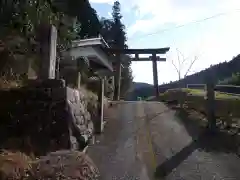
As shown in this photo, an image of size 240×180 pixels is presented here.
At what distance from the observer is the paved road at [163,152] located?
26.3ft

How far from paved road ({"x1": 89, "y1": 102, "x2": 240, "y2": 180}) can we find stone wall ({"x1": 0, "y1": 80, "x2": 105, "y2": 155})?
1.22 metres

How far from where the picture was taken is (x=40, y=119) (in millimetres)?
8875

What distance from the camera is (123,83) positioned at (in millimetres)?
43781

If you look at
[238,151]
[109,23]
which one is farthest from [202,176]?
[109,23]

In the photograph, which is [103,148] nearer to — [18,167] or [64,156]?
[64,156]

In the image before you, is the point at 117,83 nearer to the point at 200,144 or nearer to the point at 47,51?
the point at 200,144

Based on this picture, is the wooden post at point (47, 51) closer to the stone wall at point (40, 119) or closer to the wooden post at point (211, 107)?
the stone wall at point (40, 119)

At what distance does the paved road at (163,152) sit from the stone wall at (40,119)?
4.01 feet

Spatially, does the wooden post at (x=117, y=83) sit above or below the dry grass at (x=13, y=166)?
above

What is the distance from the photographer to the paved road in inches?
316

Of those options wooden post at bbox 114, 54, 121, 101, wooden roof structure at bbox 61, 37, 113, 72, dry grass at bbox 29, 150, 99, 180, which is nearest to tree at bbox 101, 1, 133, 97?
wooden roof structure at bbox 61, 37, 113, 72

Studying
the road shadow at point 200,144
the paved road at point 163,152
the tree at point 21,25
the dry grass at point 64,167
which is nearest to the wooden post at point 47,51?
the tree at point 21,25

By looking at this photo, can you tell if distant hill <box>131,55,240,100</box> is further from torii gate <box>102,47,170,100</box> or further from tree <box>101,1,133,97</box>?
tree <box>101,1,133,97</box>

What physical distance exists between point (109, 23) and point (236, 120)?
134ft
